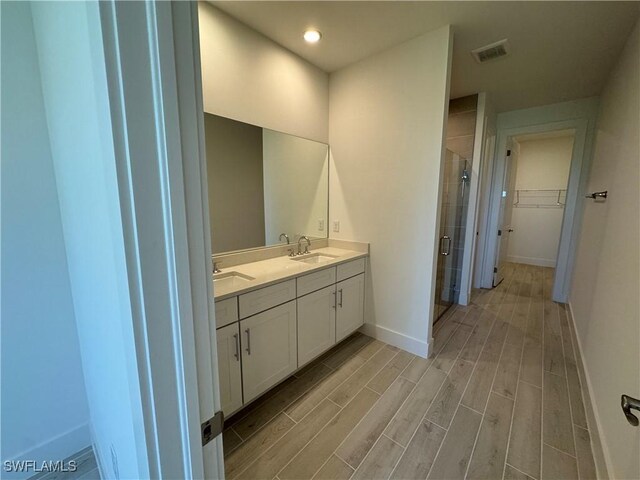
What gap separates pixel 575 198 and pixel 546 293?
1.39 meters

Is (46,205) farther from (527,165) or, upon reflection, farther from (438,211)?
(527,165)

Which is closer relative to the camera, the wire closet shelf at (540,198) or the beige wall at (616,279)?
the beige wall at (616,279)

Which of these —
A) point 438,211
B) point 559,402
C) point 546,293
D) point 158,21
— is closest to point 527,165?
point 546,293

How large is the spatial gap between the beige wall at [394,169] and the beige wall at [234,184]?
841 millimetres

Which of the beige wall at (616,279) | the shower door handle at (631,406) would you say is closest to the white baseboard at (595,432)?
the beige wall at (616,279)

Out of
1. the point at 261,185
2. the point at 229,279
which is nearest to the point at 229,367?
the point at 229,279

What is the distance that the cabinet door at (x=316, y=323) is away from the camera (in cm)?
196

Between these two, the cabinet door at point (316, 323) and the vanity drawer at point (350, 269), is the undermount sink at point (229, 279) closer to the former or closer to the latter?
the cabinet door at point (316, 323)

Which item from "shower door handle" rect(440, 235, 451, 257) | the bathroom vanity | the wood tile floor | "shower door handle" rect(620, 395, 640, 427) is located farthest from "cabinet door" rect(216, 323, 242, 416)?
"shower door handle" rect(440, 235, 451, 257)

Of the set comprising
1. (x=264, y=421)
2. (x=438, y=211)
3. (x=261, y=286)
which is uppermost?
(x=438, y=211)

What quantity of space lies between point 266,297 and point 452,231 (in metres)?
2.34

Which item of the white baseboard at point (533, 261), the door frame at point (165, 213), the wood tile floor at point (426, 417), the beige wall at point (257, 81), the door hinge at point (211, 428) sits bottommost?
the wood tile floor at point (426, 417)

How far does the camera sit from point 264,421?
167 cm

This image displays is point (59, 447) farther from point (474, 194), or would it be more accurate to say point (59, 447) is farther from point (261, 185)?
point (474, 194)
